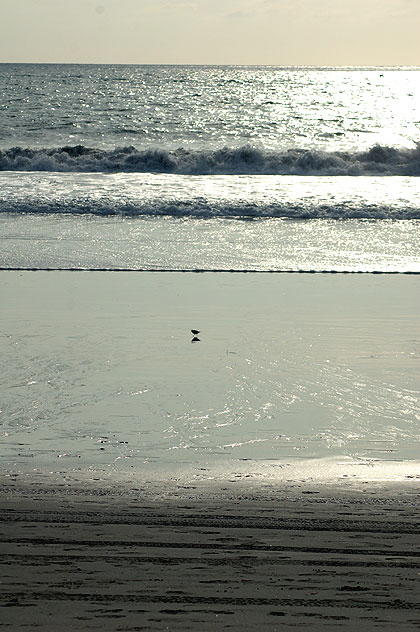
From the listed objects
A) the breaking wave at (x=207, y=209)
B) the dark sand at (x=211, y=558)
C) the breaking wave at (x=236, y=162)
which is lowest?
the breaking wave at (x=236, y=162)

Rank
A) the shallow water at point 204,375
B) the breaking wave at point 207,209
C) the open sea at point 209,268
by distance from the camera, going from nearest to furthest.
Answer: the shallow water at point 204,375, the open sea at point 209,268, the breaking wave at point 207,209

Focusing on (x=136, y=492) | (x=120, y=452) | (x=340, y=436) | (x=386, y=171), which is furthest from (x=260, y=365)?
(x=386, y=171)

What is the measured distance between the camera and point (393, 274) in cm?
981

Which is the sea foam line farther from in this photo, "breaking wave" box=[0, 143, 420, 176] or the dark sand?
"breaking wave" box=[0, 143, 420, 176]

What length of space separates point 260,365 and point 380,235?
714 centimetres

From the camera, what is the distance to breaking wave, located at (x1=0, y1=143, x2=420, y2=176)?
25.0 m

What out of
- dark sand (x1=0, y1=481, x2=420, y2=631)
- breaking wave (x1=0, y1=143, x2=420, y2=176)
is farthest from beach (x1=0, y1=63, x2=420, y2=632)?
breaking wave (x1=0, y1=143, x2=420, y2=176)

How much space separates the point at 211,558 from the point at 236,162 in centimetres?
2372

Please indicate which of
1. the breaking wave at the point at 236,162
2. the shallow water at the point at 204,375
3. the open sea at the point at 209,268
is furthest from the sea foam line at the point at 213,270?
the breaking wave at the point at 236,162

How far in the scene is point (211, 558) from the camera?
10.5 ft

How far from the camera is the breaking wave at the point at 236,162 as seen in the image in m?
25.0

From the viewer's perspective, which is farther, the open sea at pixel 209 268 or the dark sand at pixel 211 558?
the open sea at pixel 209 268

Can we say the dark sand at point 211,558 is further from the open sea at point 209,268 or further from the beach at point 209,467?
the open sea at point 209,268

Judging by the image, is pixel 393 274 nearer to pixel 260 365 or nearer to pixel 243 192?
pixel 260 365
